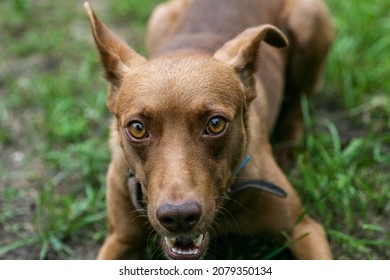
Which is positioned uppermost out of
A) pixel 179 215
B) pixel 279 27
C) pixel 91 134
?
pixel 179 215

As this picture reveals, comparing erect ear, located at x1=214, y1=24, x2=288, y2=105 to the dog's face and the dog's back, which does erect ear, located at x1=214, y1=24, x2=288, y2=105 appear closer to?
the dog's face

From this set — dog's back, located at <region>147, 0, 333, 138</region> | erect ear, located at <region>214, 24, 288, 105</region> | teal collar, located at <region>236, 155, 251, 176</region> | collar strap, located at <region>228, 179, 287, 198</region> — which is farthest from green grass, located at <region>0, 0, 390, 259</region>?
erect ear, located at <region>214, 24, 288, 105</region>

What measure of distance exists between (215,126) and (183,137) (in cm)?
20

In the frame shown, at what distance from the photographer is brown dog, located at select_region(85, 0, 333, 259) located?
3559mm

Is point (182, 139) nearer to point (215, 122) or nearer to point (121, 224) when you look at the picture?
point (215, 122)

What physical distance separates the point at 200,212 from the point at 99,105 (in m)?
3.02

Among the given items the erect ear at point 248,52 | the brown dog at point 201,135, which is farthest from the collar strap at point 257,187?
the erect ear at point 248,52

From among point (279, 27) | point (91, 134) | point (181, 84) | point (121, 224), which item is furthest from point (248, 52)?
point (91, 134)

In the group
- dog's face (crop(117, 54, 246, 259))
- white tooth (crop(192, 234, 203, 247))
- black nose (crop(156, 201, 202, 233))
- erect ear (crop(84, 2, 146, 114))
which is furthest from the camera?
erect ear (crop(84, 2, 146, 114))

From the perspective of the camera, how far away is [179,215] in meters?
3.34

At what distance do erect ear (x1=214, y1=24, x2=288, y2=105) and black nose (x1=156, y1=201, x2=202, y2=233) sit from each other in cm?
105

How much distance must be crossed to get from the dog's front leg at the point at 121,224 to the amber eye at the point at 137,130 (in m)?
0.66

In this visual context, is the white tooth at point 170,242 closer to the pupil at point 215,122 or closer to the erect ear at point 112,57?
the pupil at point 215,122

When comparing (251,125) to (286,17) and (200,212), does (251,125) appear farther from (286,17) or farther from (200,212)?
(286,17)
